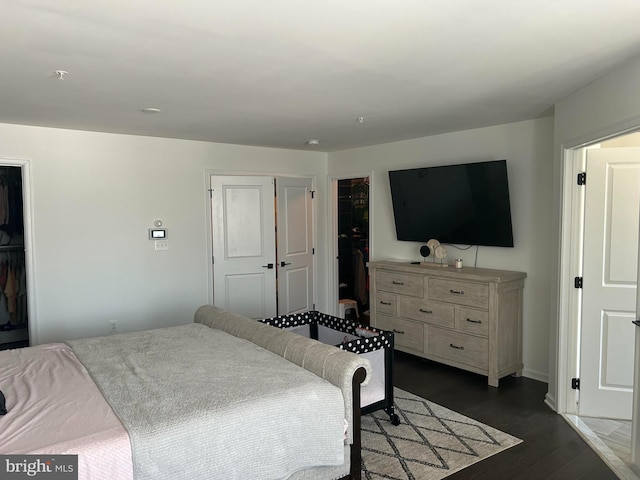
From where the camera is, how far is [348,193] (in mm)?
6734

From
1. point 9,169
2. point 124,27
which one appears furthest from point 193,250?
point 124,27

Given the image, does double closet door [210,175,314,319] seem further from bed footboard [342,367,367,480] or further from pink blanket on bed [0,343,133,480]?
bed footboard [342,367,367,480]

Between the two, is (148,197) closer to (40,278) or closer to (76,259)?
(76,259)

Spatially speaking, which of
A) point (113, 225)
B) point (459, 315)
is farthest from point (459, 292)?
point (113, 225)

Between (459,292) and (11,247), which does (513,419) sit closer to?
(459,292)

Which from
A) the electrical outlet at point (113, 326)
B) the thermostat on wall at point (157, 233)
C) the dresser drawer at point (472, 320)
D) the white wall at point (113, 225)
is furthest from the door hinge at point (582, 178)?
the electrical outlet at point (113, 326)

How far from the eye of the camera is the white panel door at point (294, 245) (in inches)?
229

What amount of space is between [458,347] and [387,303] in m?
0.92

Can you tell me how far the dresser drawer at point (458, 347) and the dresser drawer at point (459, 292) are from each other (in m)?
0.30

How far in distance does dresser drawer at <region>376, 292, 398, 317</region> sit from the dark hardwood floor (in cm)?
49

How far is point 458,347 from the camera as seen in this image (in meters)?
4.23

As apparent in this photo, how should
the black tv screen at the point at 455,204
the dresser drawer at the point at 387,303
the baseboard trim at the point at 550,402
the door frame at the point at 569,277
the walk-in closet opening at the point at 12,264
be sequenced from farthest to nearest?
the walk-in closet opening at the point at 12,264
the dresser drawer at the point at 387,303
the black tv screen at the point at 455,204
the baseboard trim at the point at 550,402
the door frame at the point at 569,277

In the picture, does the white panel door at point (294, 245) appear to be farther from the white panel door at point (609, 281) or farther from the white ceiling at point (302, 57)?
the white panel door at point (609, 281)

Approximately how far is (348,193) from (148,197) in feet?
9.63
